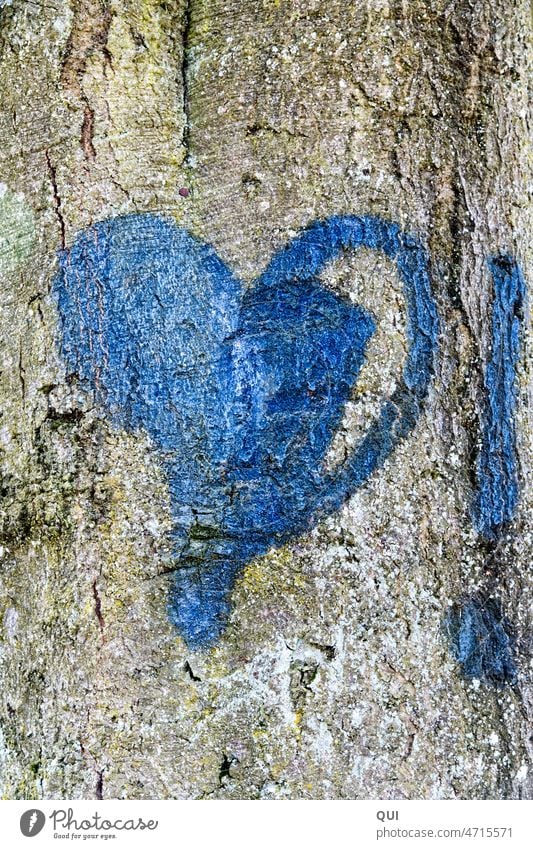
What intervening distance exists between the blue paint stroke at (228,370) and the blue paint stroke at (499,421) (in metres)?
0.10

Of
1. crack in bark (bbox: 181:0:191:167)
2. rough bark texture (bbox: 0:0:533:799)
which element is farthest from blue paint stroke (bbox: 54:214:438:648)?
crack in bark (bbox: 181:0:191:167)

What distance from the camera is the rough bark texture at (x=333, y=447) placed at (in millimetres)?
1144

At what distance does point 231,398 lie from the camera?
120 centimetres

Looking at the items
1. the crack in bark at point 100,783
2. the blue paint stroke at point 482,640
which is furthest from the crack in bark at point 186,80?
the crack in bark at point 100,783

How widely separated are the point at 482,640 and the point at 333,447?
1.04 ft

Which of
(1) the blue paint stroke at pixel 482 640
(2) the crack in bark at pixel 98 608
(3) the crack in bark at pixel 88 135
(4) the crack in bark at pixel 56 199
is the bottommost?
(1) the blue paint stroke at pixel 482 640

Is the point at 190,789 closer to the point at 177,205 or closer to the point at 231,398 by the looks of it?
the point at 231,398

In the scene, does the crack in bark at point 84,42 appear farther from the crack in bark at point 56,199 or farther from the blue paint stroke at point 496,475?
the blue paint stroke at point 496,475

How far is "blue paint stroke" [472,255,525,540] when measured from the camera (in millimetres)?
1192

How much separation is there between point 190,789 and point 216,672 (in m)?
0.15

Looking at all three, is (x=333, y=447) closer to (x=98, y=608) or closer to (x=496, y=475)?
(x=496, y=475)

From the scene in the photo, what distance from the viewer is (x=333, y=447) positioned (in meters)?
1.18

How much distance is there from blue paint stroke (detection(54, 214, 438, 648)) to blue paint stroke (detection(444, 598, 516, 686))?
8.6 inches
